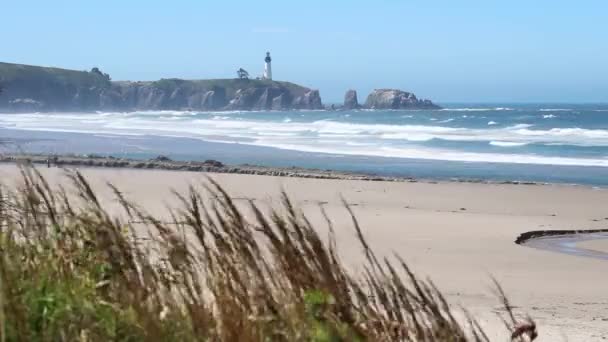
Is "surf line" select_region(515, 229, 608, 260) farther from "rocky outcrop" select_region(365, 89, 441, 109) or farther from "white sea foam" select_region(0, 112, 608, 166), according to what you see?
"rocky outcrop" select_region(365, 89, 441, 109)

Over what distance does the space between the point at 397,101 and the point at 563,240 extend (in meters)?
124

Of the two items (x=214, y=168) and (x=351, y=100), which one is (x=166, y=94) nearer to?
(x=351, y=100)

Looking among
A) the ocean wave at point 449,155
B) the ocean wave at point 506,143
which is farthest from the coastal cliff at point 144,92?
the ocean wave at point 506,143

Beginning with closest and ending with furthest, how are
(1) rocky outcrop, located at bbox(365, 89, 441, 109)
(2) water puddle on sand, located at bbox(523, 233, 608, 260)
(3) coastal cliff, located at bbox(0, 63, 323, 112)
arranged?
1. (2) water puddle on sand, located at bbox(523, 233, 608, 260)
2. (3) coastal cliff, located at bbox(0, 63, 323, 112)
3. (1) rocky outcrop, located at bbox(365, 89, 441, 109)

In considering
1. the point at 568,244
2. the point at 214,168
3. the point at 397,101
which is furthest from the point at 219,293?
the point at 397,101

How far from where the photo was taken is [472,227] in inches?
610

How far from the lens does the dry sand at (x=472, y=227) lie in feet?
30.6

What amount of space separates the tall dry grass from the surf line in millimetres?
10485

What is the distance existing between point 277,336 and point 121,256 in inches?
31.7

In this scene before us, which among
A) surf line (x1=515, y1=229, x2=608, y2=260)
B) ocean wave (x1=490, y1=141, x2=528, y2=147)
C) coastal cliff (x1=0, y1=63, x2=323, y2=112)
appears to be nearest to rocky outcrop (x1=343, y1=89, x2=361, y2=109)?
coastal cliff (x1=0, y1=63, x2=323, y2=112)

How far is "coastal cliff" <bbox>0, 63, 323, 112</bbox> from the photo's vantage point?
12938 centimetres

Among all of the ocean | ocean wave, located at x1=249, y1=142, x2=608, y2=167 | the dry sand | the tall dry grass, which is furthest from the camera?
ocean wave, located at x1=249, y1=142, x2=608, y2=167

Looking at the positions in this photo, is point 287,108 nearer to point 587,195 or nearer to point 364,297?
point 587,195

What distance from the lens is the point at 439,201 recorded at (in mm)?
19406
